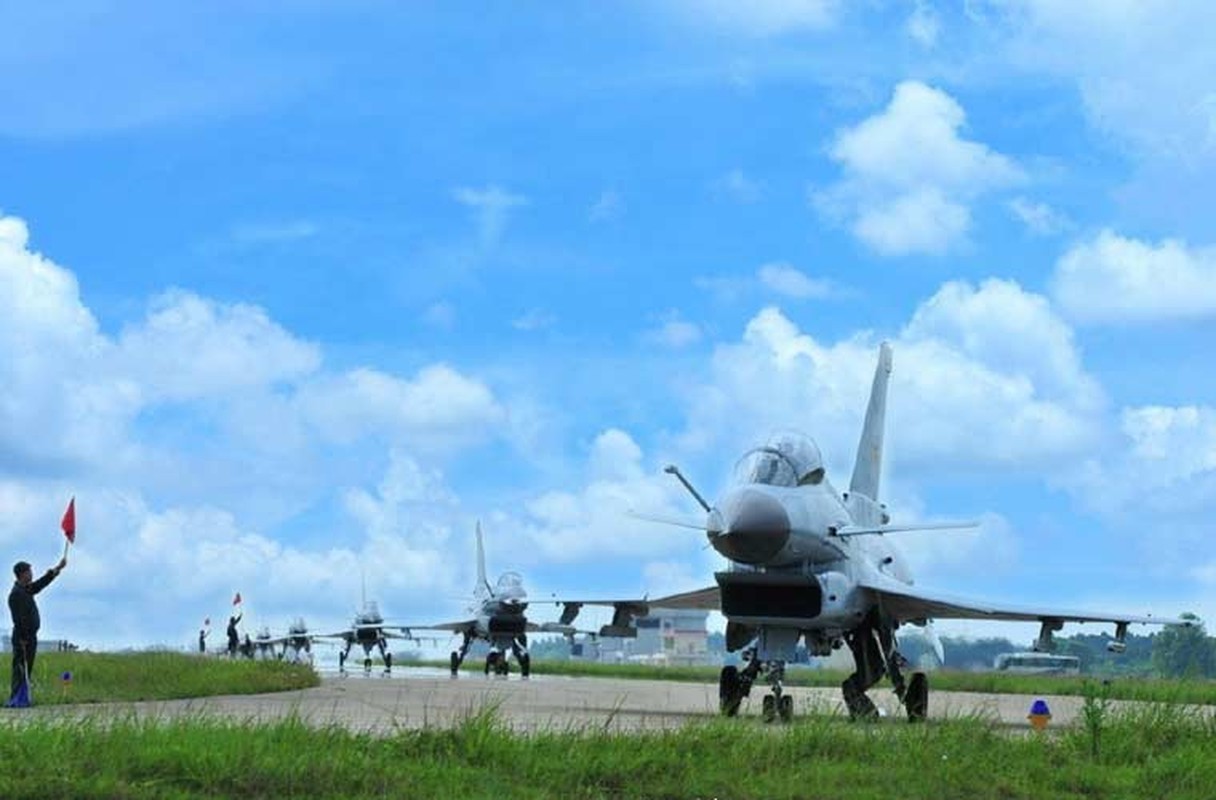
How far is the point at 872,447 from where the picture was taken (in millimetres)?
27625

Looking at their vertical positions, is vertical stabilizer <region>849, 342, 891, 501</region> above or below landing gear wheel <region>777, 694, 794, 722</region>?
above

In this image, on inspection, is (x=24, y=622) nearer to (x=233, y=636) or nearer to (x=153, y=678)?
(x=153, y=678)

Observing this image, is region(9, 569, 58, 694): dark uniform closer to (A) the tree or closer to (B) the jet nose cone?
(B) the jet nose cone

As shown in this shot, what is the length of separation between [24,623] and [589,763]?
994 centimetres

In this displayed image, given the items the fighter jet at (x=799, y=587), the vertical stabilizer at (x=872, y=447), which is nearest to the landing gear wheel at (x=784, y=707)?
the fighter jet at (x=799, y=587)

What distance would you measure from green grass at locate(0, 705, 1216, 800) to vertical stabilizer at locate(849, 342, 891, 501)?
1373 centimetres

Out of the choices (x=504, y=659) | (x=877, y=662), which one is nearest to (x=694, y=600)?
(x=877, y=662)

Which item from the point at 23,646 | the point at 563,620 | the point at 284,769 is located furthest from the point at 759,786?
the point at 563,620

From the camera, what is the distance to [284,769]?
31.6 ft

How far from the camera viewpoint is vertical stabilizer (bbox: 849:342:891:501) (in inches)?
1073

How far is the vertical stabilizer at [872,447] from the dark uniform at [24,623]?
528 inches

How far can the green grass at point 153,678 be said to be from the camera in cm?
2233

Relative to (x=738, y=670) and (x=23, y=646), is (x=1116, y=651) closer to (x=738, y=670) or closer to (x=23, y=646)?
(x=738, y=670)

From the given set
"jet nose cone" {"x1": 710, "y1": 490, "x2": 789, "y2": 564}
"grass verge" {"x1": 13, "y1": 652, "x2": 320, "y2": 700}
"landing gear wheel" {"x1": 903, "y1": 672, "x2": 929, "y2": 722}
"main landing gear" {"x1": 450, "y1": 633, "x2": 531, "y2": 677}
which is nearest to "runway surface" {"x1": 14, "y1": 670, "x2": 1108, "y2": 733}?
"landing gear wheel" {"x1": 903, "y1": 672, "x2": 929, "y2": 722}
